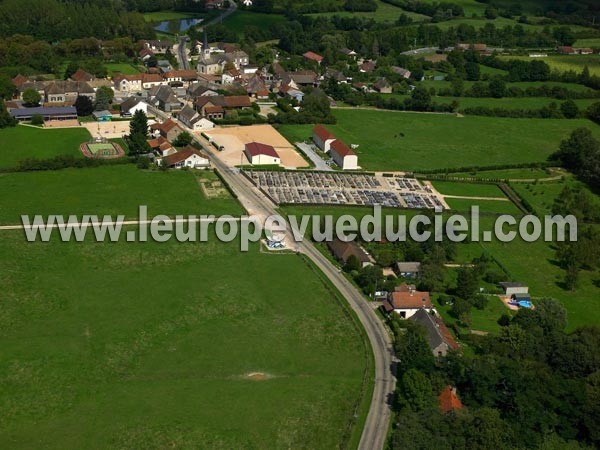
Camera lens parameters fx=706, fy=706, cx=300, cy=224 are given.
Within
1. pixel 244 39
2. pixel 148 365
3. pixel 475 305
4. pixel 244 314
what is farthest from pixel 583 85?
pixel 148 365

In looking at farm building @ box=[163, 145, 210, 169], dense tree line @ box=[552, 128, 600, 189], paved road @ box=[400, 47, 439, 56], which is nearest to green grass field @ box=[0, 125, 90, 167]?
farm building @ box=[163, 145, 210, 169]

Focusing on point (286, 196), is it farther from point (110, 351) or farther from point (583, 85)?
point (583, 85)

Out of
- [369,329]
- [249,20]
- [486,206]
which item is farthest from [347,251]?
[249,20]

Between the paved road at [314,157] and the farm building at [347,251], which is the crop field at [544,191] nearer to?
the paved road at [314,157]

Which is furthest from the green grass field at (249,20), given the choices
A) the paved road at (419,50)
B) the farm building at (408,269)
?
the farm building at (408,269)

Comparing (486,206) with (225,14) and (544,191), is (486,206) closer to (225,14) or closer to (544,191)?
(544,191)


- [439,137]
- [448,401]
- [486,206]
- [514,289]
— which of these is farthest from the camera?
[439,137]
